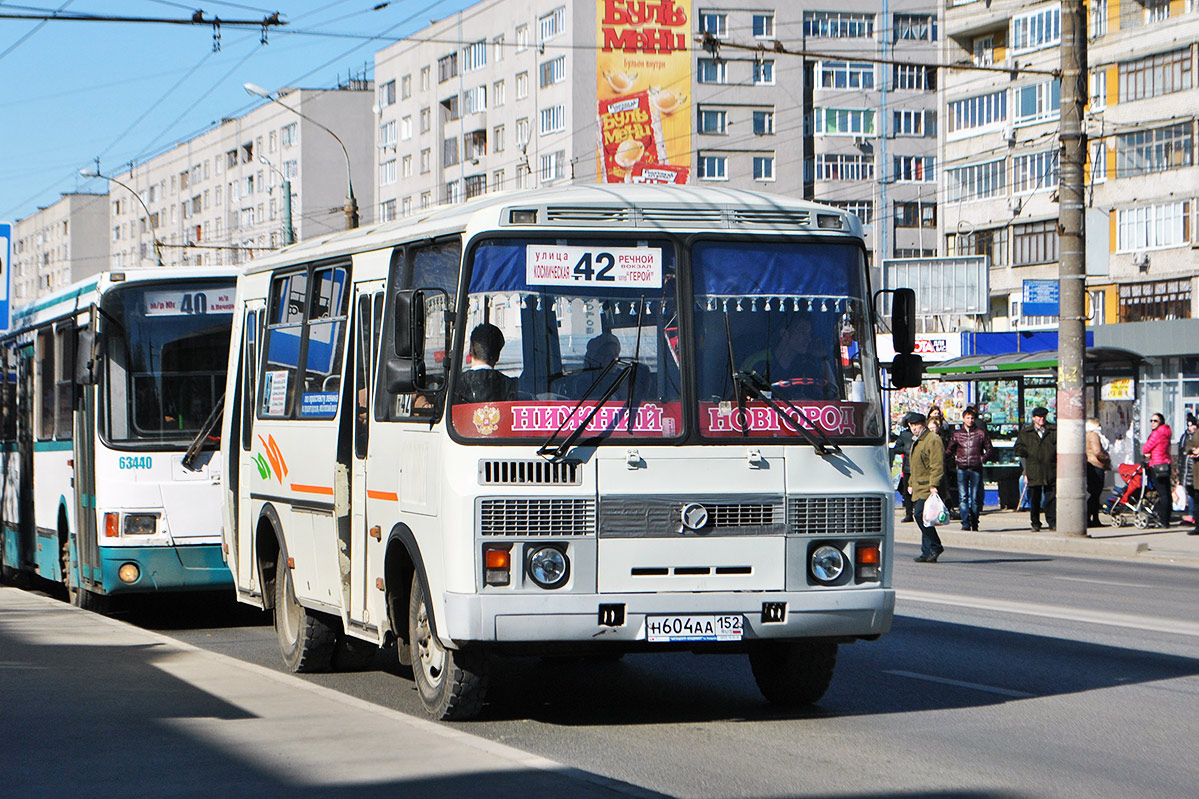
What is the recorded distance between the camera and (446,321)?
9148 millimetres

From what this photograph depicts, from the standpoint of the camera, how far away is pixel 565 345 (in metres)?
8.93

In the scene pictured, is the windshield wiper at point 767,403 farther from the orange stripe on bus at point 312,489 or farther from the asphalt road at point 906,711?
the orange stripe on bus at point 312,489

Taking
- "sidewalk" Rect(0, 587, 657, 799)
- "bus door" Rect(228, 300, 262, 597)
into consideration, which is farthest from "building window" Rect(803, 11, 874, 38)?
"sidewalk" Rect(0, 587, 657, 799)

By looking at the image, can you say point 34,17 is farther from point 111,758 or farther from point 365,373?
point 111,758

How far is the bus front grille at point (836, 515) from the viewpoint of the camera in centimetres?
903

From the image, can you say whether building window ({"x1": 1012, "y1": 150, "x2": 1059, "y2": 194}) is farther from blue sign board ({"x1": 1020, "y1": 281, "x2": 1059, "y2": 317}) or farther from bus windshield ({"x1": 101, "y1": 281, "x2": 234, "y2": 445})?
bus windshield ({"x1": 101, "y1": 281, "x2": 234, "y2": 445})

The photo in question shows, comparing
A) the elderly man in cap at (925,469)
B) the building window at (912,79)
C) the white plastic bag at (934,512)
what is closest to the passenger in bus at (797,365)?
the white plastic bag at (934,512)

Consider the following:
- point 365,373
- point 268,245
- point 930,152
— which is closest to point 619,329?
point 365,373

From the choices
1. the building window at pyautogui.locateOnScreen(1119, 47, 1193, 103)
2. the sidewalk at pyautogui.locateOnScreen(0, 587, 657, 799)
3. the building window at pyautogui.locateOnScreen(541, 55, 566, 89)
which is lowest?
the sidewalk at pyautogui.locateOnScreen(0, 587, 657, 799)

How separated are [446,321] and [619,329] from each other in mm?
886

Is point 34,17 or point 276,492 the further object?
point 34,17

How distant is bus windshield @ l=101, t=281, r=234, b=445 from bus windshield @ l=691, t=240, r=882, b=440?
726 cm

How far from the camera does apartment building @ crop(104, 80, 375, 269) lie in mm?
109625

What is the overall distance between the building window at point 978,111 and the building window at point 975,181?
5.31 feet
